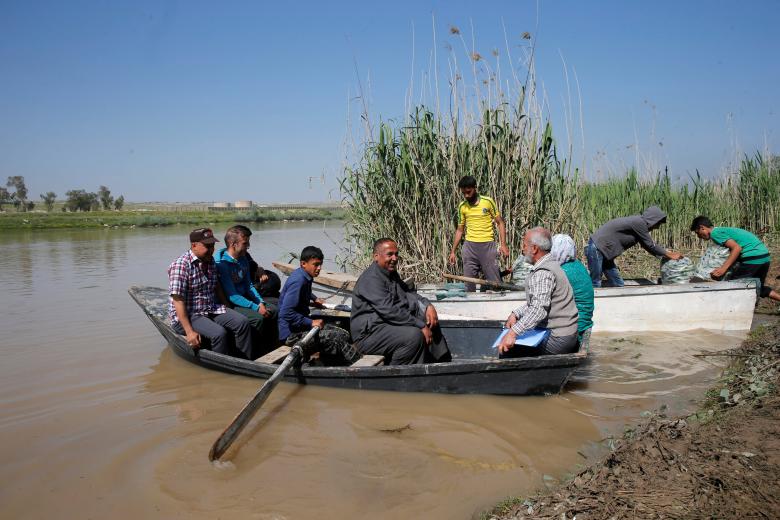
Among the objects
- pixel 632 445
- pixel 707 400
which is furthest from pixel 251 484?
pixel 707 400

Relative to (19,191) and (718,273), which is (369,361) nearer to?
(718,273)

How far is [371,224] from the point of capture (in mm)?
8656

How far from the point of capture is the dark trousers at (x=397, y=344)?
4750 mm

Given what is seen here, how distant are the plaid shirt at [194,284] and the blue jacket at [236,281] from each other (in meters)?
0.22

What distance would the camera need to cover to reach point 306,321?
528cm

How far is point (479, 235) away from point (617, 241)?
1.70 meters

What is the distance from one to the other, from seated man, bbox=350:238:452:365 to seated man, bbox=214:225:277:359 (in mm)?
1206

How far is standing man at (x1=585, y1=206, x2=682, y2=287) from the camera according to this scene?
691 cm

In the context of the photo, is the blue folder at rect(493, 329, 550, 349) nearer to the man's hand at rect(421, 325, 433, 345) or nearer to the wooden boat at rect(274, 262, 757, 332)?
the man's hand at rect(421, 325, 433, 345)

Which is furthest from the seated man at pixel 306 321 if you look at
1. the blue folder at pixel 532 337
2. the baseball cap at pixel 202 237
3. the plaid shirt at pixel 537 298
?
the plaid shirt at pixel 537 298

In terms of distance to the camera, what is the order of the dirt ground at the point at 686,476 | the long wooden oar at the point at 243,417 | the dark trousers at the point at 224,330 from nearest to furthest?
the dirt ground at the point at 686,476 → the long wooden oar at the point at 243,417 → the dark trousers at the point at 224,330

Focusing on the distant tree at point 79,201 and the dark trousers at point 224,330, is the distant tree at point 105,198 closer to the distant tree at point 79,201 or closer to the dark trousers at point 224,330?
the distant tree at point 79,201

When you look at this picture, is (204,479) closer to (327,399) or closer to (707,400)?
(327,399)

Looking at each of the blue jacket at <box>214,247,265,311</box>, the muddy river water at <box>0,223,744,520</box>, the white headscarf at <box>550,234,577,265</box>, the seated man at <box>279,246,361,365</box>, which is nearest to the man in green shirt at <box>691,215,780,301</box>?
the muddy river water at <box>0,223,744,520</box>
